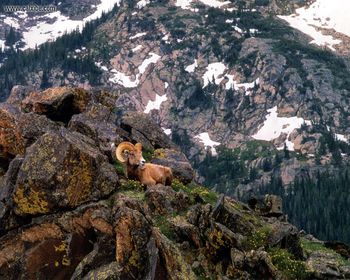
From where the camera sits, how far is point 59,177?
27312mm

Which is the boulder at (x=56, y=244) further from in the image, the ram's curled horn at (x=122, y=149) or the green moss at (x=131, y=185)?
the ram's curled horn at (x=122, y=149)

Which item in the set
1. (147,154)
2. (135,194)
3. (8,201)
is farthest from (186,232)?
(147,154)

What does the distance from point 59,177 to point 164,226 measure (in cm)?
583

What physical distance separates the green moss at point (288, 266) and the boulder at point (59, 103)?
68.5 ft

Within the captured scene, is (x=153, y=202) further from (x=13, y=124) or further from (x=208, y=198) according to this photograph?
(x=13, y=124)

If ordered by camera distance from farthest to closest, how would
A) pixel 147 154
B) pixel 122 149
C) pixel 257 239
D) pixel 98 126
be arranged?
pixel 147 154 < pixel 98 126 < pixel 122 149 < pixel 257 239

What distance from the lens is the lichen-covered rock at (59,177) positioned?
27078mm

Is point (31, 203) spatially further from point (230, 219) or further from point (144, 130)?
point (144, 130)

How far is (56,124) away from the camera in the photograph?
37281mm

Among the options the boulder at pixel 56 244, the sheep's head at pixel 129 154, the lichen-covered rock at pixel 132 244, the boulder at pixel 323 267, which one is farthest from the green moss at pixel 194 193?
the boulder at pixel 323 267

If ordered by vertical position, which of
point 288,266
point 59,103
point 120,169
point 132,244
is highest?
point 132,244

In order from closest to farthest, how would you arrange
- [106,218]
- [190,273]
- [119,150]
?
[190,273] → [106,218] → [119,150]

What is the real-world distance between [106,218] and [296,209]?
591ft

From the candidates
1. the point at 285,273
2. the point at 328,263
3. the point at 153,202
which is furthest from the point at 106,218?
the point at 328,263
